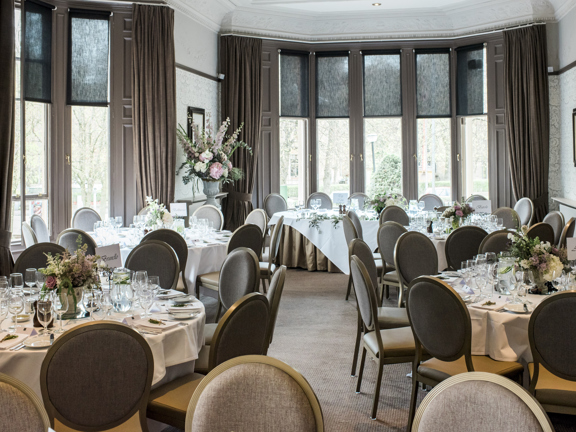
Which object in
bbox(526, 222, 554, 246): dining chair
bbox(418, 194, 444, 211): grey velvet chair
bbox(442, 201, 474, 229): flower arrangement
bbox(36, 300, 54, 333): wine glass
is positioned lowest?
bbox(36, 300, 54, 333): wine glass

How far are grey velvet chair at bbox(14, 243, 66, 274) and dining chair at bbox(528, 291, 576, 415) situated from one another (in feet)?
11.0

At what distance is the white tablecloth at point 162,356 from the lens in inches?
102

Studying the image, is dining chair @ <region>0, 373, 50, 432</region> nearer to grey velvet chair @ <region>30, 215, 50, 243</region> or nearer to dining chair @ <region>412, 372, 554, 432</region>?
dining chair @ <region>412, 372, 554, 432</region>

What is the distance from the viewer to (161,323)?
3016mm

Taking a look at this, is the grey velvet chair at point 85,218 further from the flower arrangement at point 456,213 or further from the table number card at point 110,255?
the flower arrangement at point 456,213

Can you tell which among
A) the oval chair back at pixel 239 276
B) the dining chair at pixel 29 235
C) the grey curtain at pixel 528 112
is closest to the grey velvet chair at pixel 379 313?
the oval chair back at pixel 239 276

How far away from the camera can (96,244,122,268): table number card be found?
3.55m

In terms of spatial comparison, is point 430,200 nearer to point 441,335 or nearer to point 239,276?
point 239,276

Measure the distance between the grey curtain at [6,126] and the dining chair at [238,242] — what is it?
1.91m

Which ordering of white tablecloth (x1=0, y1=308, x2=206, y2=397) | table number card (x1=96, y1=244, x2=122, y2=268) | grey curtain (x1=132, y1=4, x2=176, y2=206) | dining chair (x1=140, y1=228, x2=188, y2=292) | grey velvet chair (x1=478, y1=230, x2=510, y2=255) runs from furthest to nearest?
1. grey curtain (x1=132, y1=4, x2=176, y2=206)
2. dining chair (x1=140, y1=228, x2=188, y2=292)
3. grey velvet chair (x1=478, y1=230, x2=510, y2=255)
4. table number card (x1=96, y1=244, x2=122, y2=268)
5. white tablecloth (x1=0, y1=308, x2=206, y2=397)

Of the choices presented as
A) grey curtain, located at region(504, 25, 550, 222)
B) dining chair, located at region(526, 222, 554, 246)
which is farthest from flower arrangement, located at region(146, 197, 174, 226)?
grey curtain, located at region(504, 25, 550, 222)

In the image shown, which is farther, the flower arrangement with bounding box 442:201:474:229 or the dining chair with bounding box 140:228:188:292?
the flower arrangement with bounding box 442:201:474:229

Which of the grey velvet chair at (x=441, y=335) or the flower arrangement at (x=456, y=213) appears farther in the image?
the flower arrangement at (x=456, y=213)

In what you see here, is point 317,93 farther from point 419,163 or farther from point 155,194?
point 155,194
